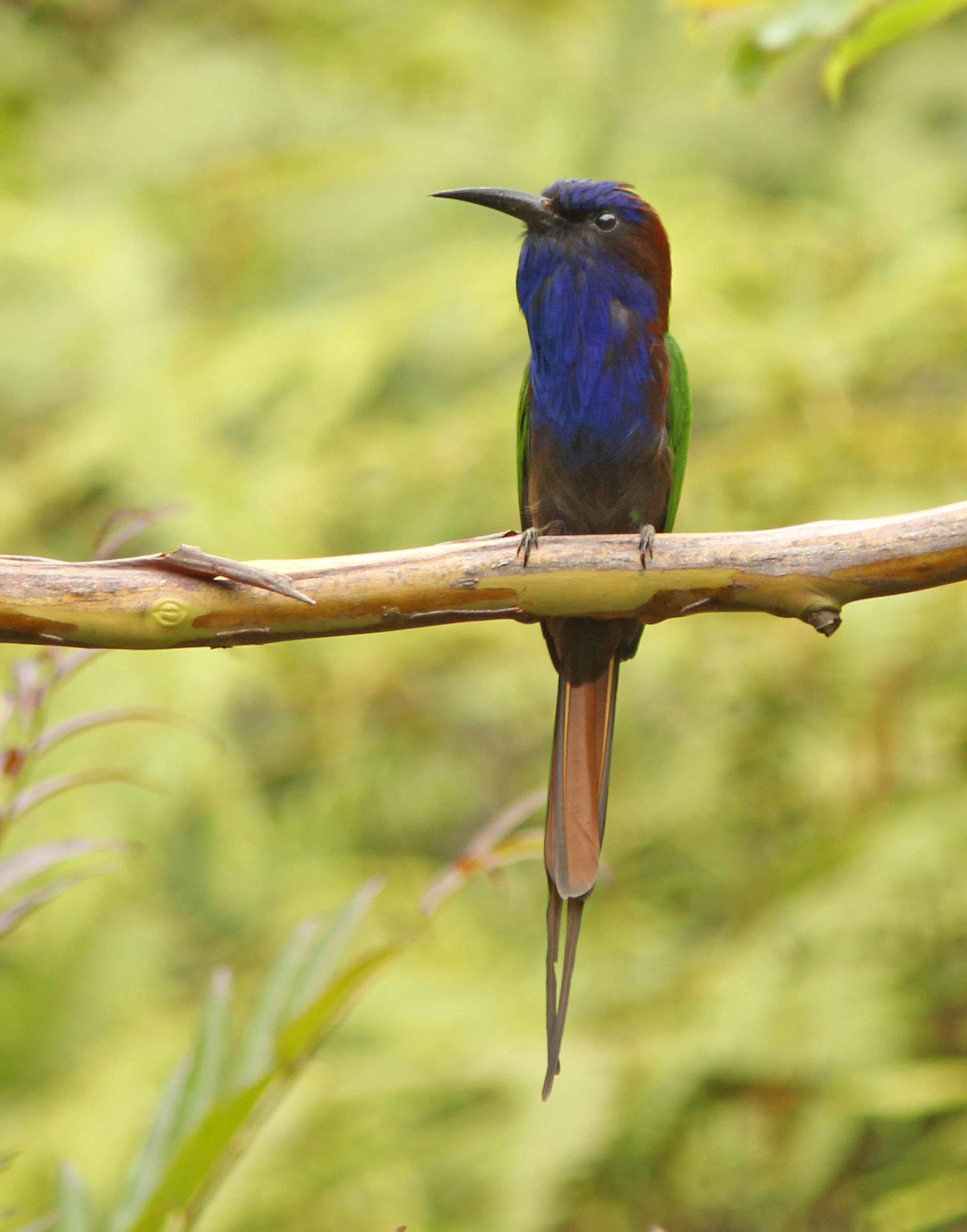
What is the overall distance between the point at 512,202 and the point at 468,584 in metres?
0.86

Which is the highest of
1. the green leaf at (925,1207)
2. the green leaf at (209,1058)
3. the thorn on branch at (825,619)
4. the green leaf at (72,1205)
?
the thorn on branch at (825,619)

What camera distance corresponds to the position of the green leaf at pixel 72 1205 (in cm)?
145

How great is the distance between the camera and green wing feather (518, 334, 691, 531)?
7.26 feet

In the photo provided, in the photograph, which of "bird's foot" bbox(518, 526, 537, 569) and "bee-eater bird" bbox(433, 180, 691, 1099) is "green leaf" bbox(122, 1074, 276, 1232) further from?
"bee-eater bird" bbox(433, 180, 691, 1099)

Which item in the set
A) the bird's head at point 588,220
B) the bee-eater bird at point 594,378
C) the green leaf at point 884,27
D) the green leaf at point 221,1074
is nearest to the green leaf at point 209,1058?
the green leaf at point 221,1074

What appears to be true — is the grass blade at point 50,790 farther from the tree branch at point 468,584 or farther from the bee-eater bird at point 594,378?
the bee-eater bird at point 594,378

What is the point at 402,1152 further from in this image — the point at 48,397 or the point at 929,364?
the point at 48,397

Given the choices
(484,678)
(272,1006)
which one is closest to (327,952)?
(272,1006)

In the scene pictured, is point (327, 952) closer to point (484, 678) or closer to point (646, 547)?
point (646, 547)

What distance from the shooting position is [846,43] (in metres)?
1.92

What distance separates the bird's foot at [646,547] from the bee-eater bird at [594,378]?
0.46 meters

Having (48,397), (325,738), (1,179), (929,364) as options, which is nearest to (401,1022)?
(325,738)

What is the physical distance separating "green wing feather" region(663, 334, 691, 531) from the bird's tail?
1.14 ft

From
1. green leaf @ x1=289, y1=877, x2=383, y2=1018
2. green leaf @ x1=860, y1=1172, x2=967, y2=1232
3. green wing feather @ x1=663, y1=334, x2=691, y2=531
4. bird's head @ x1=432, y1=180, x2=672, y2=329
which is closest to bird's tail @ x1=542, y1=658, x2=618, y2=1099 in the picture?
green leaf @ x1=289, y1=877, x2=383, y2=1018
